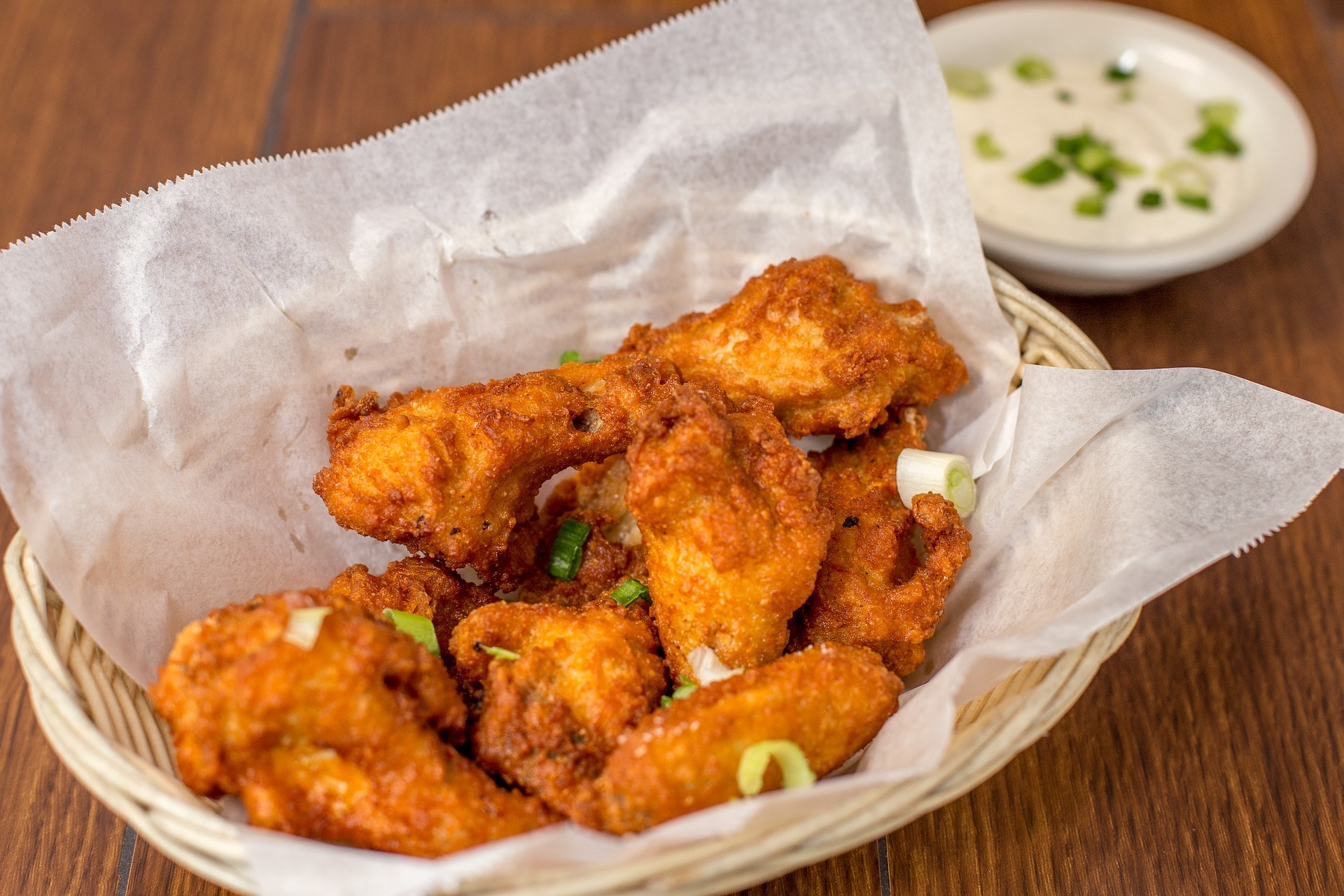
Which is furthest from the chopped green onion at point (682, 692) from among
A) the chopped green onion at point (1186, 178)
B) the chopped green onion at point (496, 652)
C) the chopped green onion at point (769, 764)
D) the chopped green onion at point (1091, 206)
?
the chopped green onion at point (1186, 178)

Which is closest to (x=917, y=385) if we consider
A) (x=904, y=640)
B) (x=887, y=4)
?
(x=904, y=640)

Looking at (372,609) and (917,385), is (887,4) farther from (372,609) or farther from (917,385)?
(372,609)

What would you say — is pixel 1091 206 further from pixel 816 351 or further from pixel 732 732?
pixel 732 732

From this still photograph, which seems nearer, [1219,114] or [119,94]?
[1219,114]

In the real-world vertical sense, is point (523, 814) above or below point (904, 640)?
above

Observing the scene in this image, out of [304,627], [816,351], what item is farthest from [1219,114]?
[304,627]

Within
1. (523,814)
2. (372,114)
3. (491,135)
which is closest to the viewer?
(523,814)

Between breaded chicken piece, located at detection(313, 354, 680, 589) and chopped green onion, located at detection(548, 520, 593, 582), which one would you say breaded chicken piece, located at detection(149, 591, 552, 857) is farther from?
chopped green onion, located at detection(548, 520, 593, 582)
